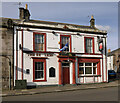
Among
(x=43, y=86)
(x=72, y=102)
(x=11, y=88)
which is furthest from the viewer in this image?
(x=43, y=86)

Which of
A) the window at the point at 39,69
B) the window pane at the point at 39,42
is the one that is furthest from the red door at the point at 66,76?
the window pane at the point at 39,42

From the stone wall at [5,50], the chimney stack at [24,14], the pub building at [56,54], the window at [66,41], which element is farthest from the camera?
the chimney stack at [24,14]

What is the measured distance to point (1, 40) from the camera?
14.0 meters

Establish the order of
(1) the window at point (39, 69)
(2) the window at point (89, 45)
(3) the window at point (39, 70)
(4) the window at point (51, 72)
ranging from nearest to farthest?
(1) the window at point (39, 69)
(3) the window at point (39, 70)
(4) the window at point (51, 72)
(2) the window at point (89, 45)

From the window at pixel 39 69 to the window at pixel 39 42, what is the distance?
1517mm

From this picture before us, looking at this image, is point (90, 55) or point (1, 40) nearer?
point (1, 40)

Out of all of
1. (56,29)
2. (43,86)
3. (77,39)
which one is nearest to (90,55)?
(77,39)

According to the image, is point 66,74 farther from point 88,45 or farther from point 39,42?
point 39,42

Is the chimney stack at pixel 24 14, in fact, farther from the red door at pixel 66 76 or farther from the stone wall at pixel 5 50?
the red door at pixel 66 76

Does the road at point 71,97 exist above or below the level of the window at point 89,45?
below

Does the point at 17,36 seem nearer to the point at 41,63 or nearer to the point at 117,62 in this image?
the point at 41,63

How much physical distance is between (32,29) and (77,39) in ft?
20.0

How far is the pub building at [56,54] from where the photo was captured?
1454 centimetres

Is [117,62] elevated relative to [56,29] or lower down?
lower down
